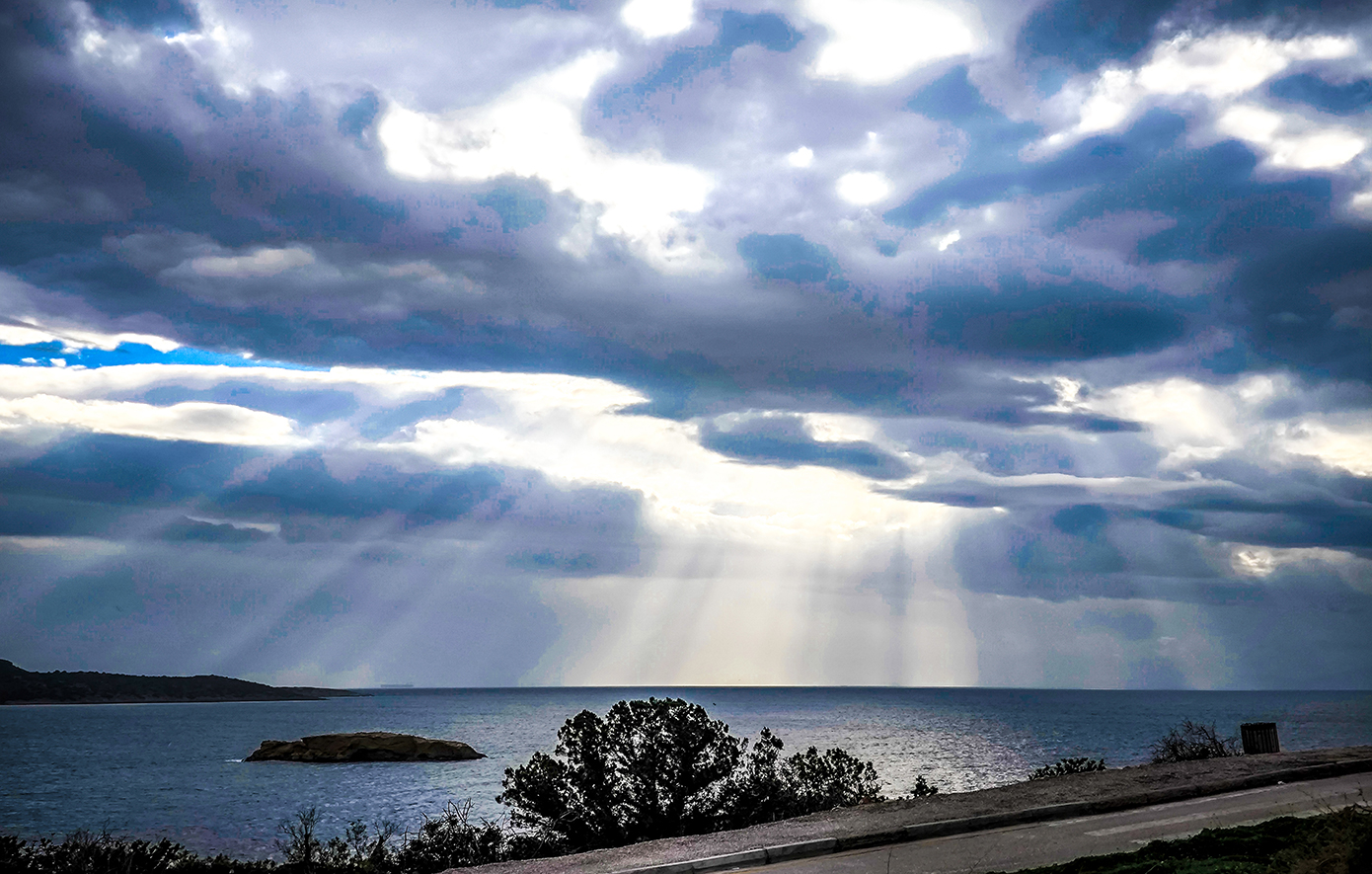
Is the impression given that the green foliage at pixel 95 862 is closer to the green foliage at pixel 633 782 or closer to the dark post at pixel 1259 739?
the green foliage at pixel 633 782

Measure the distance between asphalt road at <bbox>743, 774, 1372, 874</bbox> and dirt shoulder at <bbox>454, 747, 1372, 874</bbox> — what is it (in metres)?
0.50

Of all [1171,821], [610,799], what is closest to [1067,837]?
[1171,821]

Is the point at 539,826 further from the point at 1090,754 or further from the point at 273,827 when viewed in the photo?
the point at 1090,754

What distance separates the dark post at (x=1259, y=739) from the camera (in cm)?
2184

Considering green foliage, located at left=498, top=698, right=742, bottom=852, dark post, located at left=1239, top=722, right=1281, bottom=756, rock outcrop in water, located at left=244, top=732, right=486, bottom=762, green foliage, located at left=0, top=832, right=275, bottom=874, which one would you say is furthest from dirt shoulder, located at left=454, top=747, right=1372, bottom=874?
rock outcrop in water, located at left=244, top=732, right=486, bottom=762

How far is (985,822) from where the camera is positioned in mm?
14164

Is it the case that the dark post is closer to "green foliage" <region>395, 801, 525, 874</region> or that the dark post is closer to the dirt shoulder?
the dirt shoulder

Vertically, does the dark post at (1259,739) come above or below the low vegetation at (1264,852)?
below

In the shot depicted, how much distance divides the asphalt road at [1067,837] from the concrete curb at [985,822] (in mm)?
227

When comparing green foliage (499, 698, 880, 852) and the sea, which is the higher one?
green foliage (499, 698, 880, 852)

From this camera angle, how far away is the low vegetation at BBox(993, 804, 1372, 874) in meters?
7.00

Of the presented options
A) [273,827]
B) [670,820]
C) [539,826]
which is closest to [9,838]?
[539,826]

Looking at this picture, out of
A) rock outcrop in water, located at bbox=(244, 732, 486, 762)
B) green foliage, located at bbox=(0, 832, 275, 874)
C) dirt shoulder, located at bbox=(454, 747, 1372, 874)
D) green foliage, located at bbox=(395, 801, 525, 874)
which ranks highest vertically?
dirt shoulder, located at bbox=(454, 747, 1372, 874)

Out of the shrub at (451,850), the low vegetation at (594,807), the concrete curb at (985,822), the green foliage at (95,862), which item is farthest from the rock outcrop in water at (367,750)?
the concrete curb at (985,822)
